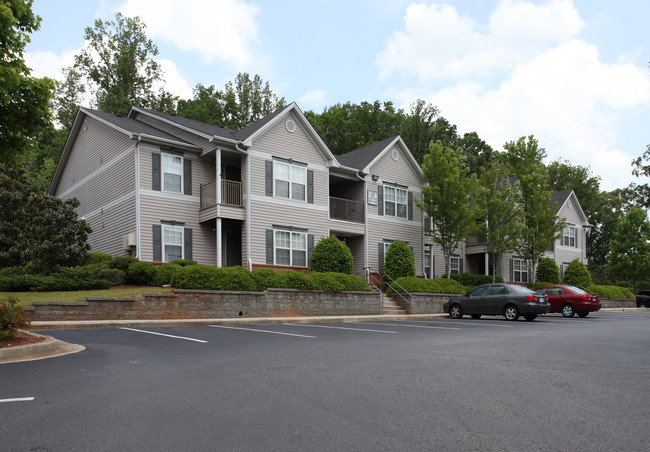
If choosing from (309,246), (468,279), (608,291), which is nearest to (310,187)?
(309,246)

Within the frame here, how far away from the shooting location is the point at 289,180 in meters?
26.3

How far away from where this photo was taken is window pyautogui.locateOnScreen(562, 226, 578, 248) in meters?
44.8

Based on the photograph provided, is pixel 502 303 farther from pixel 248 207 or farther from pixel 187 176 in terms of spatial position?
pixel 187 176

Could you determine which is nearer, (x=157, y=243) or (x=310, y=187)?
(x=157, y=243)

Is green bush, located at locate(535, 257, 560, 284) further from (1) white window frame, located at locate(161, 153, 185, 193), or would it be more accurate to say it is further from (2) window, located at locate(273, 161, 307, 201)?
(1) white window frame, located at locate(161, 153, 185, 193)

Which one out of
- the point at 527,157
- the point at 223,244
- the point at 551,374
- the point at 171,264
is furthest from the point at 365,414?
the point at 527,157

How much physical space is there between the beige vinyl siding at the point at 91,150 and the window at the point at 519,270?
2838 cm

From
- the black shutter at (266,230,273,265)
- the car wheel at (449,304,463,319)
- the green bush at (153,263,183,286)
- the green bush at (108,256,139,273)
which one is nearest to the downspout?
the black shutter at (266,230,273,265)

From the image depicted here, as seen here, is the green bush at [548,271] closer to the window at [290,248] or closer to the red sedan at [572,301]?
the red sedan at [572,301]

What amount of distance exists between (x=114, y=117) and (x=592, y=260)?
210ft

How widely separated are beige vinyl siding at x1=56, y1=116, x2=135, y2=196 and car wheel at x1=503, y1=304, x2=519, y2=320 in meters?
17.3

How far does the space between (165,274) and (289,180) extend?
851 cm

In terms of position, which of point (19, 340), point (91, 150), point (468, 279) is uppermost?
point (91, 150)

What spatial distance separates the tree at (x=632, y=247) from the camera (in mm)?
48781
